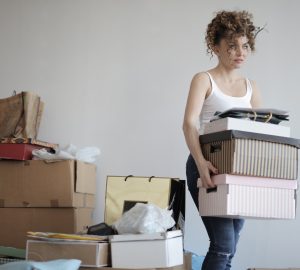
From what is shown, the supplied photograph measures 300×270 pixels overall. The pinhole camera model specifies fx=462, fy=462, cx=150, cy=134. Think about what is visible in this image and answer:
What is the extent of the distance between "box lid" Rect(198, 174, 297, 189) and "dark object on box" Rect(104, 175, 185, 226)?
617 millimetres

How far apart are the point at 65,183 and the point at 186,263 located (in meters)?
0.70

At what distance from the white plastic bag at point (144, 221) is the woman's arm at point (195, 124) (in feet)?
0.79

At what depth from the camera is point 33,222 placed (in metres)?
2.21

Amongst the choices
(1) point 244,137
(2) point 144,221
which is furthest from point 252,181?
(2) point 144,221

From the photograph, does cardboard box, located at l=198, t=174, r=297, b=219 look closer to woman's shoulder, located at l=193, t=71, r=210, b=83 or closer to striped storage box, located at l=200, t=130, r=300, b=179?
striped storage box, located at l=200, t=130, r=300, b=179

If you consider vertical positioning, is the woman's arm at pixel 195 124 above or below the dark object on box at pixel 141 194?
above

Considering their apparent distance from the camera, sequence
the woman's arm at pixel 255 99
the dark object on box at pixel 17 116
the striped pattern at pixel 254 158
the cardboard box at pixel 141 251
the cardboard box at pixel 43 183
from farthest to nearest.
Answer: the dark object on box at pixel 17 116 < the cardboard box at pixel 43 183 < the woman's arm at pixel 255 99 < the cardboard box at pixel 141 251 < the striped pattern at pixel 254 158

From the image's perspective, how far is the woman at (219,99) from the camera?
1469 mm

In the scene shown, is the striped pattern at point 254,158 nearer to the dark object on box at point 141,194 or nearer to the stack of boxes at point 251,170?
the stack of boxes at point 251,170

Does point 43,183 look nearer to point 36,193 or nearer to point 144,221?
point 36,193

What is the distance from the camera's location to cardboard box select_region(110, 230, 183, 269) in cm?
150

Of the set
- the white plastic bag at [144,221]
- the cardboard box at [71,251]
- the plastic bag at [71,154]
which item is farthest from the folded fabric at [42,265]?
the plastic bag at [71,154]

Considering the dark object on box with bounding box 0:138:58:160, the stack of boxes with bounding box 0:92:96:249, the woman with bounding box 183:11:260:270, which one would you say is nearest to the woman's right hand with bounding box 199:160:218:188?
the woman with bounding box 183:11:260:270

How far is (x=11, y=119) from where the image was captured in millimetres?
2375
